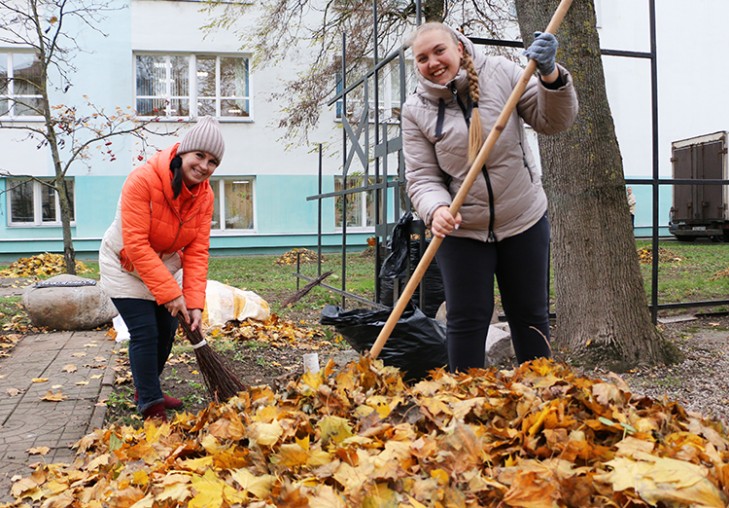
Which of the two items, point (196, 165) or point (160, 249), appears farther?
point (160, 249)

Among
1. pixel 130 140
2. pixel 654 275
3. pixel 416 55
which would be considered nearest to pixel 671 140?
pixel 130 140

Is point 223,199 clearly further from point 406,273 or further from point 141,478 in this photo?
point 141,478

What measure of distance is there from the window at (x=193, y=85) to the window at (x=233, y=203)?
5.14ft

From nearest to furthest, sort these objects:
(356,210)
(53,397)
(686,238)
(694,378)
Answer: (53,397), (694,378), (356,210), (686,238)

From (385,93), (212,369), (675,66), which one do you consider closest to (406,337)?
(212,369)

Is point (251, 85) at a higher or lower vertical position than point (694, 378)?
higher

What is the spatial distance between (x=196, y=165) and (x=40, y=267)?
446 inches

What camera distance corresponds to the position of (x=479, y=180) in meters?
2.70

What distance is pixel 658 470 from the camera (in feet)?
4.45

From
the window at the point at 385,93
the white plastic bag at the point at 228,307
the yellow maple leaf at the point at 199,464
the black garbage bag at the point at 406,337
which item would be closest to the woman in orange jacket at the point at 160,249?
the black garbage bag at the point at 406,337

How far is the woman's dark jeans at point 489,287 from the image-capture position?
9.13ft

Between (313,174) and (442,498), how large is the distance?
15555 mm

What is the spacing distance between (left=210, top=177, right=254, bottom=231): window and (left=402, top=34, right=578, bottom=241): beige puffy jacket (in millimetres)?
14266

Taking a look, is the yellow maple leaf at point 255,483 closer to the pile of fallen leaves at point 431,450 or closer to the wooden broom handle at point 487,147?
the pile of fallen leaves at point 431,450
